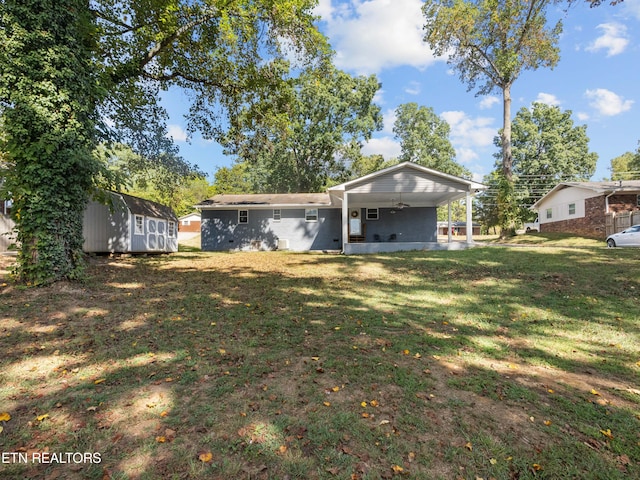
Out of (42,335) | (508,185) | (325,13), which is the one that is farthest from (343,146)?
(42,335)

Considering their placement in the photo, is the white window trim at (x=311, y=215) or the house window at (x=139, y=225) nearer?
the house window at (x=139, y=225)

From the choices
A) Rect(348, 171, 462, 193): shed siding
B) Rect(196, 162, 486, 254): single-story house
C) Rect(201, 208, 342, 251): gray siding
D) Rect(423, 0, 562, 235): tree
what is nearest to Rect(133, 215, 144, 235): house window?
Rect(196, 162, 486, 254): single-story house

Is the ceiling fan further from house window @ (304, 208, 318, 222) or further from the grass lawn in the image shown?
the grass lawn

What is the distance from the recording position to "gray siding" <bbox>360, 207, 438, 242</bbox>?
19.5 m

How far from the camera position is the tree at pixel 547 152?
3522 cm

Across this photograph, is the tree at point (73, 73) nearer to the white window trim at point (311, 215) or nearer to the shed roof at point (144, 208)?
the shed roof at point (144, 208)

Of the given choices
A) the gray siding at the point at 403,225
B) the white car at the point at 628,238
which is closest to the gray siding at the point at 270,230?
the gray siding at the point at 403,225

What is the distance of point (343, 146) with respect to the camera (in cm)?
3038

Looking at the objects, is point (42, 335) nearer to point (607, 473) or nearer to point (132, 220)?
point (607, 473)

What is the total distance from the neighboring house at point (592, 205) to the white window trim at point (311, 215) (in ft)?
62.4

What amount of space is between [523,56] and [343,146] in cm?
1511

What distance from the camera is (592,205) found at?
22234mm

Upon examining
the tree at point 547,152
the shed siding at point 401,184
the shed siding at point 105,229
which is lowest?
the shed siding at point 105,229

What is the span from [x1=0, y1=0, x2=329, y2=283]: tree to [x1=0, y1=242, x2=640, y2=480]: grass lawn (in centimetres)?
143
